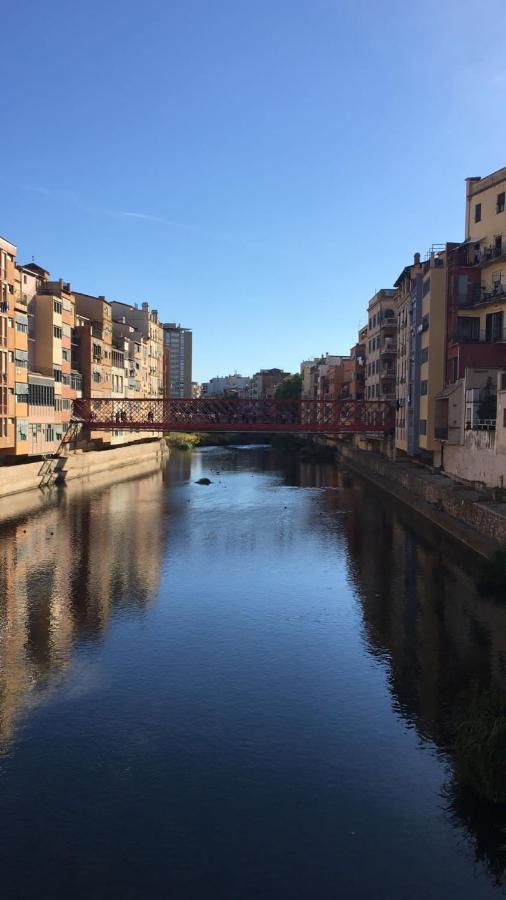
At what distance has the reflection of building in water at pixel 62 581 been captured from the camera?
19.2 meters

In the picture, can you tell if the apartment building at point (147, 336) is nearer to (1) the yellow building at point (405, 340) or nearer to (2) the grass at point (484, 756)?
(1) the yellow building at point (405, 340)

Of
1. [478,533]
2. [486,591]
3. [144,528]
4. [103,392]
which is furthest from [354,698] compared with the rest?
[103,392]

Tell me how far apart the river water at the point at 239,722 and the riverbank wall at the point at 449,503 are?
Answer: 165cm

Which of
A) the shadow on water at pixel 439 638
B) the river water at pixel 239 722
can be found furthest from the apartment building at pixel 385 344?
the river water at pixel 239 722

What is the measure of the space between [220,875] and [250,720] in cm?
519

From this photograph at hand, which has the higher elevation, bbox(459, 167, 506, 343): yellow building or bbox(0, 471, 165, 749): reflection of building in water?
bbox(459, 167, 506, 343): yellow building

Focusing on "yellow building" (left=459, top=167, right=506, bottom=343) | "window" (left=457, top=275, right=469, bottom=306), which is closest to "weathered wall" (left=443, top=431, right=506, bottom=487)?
"yellow building" (left=459, top=167, right=506, bottom=343)

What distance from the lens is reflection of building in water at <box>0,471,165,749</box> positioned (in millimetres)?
19219

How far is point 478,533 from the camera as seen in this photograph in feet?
109

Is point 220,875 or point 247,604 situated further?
point 247,604

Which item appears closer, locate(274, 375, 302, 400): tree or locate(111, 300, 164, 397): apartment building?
locate(111, 300, 164, 397): apartment building

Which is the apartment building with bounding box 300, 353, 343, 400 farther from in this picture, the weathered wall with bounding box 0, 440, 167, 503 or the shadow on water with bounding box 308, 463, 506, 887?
the shadow on water with bounding box 308, 463, 506, 887

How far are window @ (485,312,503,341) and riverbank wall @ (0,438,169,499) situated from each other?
105 ft

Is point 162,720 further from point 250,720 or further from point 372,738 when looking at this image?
point 372,738
